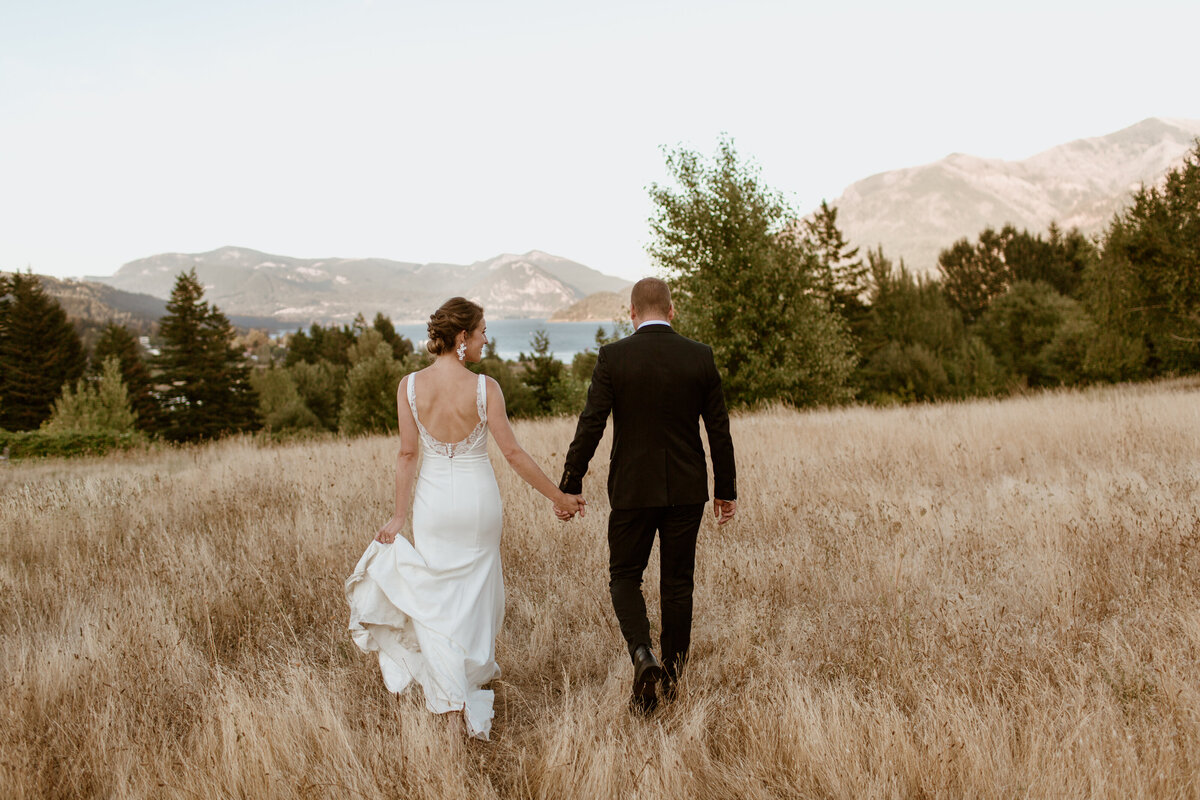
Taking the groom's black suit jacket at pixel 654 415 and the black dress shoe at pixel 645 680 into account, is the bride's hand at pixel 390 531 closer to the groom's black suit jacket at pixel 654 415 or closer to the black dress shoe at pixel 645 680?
the groom's black suit jacket at pixel 654 415

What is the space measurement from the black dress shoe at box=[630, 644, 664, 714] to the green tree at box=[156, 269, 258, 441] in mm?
58583

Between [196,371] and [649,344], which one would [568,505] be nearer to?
[649,344]

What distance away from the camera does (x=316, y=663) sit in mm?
4418

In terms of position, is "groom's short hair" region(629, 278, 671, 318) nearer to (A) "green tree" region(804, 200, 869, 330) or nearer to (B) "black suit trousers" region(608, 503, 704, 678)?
(B) "black suit trousers" region(608, 503, 704, 678)

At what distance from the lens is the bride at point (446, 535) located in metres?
3.69

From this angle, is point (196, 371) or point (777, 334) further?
point (196, 371)

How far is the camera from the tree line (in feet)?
72.4

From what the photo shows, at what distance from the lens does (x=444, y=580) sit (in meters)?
3.72

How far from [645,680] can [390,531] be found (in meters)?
1.60

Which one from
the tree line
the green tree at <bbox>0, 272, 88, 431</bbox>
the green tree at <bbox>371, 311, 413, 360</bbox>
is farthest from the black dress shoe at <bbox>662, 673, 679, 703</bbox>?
the green tree at <bbox>371, 311, 413, 360</bbox>

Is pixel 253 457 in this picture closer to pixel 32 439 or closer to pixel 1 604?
pixel 1 604

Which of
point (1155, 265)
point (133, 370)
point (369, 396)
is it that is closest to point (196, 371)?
point (133, 370)

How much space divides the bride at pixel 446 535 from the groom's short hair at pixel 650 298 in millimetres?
883

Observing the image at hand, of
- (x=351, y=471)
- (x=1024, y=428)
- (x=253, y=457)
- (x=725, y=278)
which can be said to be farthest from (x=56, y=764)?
(x=725, y=278)
